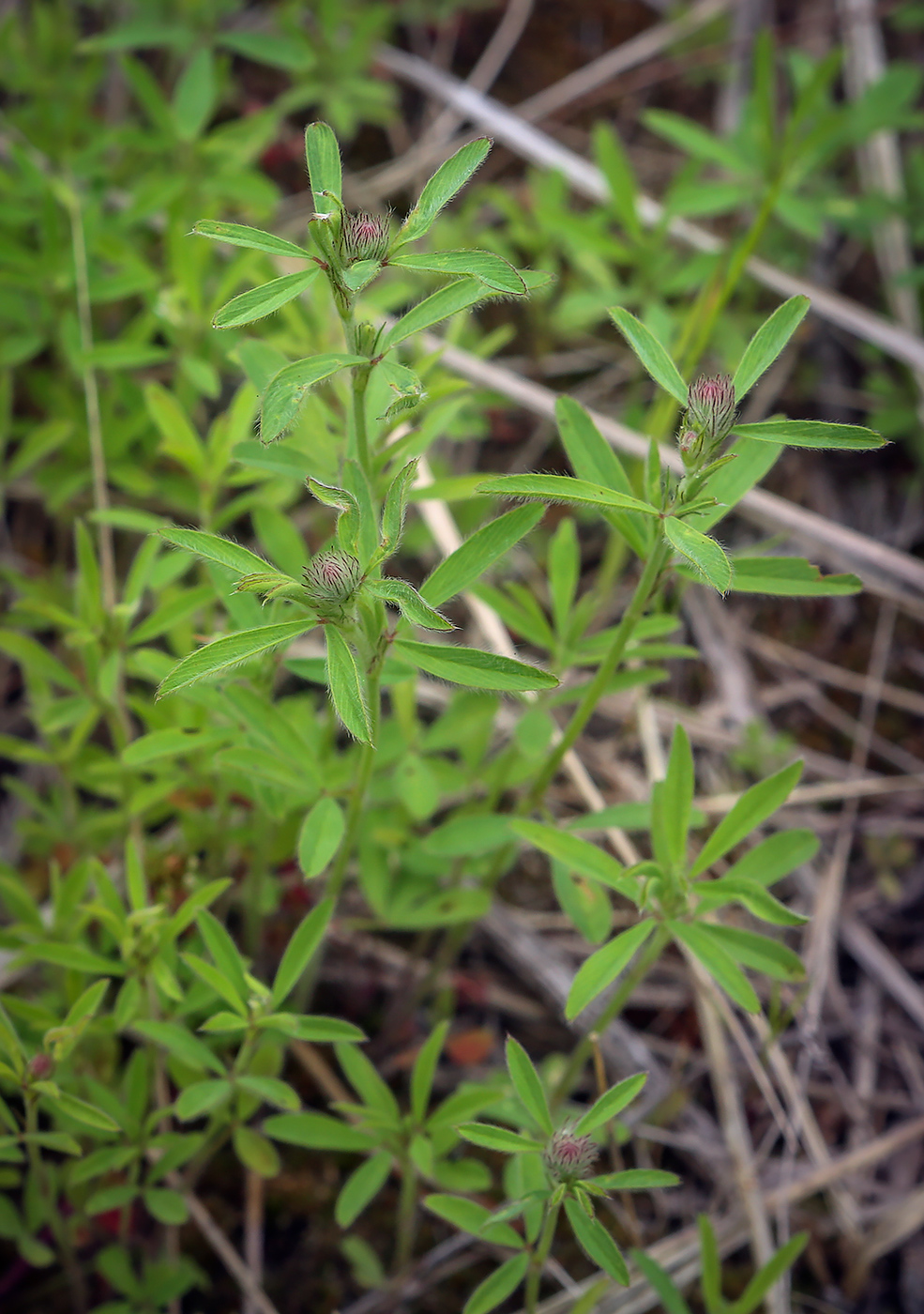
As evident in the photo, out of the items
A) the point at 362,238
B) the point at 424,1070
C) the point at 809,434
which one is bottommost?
the point at 424,1070

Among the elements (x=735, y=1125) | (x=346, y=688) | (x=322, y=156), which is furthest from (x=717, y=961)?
(x=322, y=156)

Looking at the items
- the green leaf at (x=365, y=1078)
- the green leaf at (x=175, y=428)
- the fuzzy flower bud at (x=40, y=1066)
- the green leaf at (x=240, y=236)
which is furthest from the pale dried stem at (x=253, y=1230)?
the green leaf at (x=240, y=236)

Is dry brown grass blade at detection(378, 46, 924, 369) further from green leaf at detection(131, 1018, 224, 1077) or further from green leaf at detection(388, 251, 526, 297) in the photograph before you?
green leaf at detection(131, 1018, 224, 1077)

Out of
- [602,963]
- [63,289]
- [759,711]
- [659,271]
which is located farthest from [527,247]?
[602,963]

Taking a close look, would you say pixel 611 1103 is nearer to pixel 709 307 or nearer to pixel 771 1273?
pixel 771 1273

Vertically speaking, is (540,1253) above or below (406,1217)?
above

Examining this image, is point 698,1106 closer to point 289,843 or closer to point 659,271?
point 289,843
